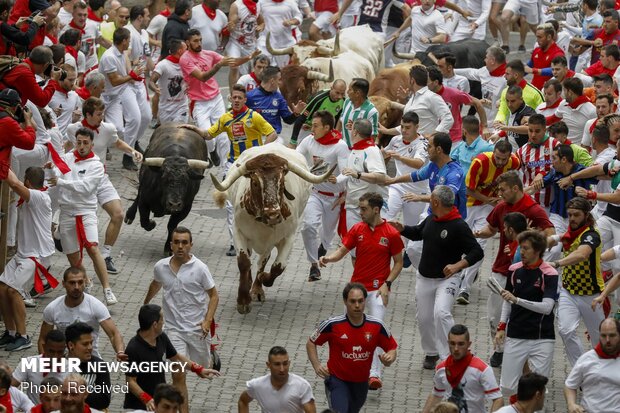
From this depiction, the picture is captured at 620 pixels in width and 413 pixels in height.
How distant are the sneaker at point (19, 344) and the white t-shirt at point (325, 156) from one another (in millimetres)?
3752

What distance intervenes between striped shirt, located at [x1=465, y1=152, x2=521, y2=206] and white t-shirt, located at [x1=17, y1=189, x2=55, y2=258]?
173 inches

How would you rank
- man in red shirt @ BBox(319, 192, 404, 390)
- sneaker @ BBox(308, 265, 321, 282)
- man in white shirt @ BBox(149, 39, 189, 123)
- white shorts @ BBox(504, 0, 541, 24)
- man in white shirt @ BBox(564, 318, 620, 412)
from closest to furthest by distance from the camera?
1. man in white shirt @ BBox(564, 318, 620, 412)
2. man in red shirt @ BBox(319, 192, 404, 390)
3. sneaker @ BBox(308, 265, 321, 282)
4. man in white shirt @ BBox(149, 39, 189, 123)
5. white shorts @ BBox(504, 0, 541, 24)

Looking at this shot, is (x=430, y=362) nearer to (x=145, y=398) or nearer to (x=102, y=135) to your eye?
(x=145, y=398)

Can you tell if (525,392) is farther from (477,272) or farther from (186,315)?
(477,272)

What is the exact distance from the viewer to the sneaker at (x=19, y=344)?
1520 cm

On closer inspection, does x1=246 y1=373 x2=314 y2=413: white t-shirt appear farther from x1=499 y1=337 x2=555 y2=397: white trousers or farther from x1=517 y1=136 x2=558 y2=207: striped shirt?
x1=517 y1=136 x2=558 y2=207: striped shirt

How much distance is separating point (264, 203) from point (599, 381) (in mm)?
4748

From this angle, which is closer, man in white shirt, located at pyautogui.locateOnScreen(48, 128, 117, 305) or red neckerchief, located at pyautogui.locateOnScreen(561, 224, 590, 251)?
red neckerchief, located at pyautogui.locateOnScreen(561, 224, 590, 251)

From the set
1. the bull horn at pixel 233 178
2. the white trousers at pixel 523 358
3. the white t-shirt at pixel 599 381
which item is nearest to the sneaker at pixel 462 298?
the bull horn at pixel 233 178

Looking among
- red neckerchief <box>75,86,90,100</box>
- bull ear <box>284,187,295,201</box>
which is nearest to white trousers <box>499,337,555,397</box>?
bull ear <box>284,187,295,201</box>

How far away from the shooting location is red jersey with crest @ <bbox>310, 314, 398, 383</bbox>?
13.0 metres

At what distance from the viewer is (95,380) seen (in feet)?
40.7

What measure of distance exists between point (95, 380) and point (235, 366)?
9.39 feet

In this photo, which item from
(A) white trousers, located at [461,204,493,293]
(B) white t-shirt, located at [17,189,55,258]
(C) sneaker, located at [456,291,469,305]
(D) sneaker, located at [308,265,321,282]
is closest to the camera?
(B) white t-shirt, located at [17,189,55,258]
